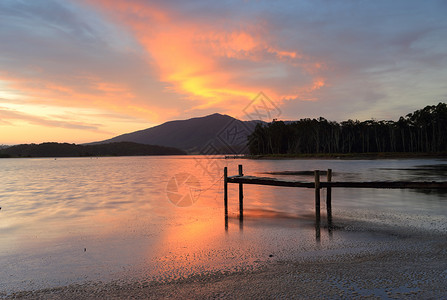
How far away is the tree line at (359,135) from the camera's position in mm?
125438

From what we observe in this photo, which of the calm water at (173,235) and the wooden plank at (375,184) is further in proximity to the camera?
the wooden plank at (375,184)

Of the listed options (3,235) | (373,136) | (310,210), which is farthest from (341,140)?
(3,235)

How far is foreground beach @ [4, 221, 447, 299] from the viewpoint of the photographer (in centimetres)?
680

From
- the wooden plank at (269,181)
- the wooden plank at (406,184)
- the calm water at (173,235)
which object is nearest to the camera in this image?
the calm water at (173,235)

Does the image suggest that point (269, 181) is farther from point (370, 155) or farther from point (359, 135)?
point (359, 135)

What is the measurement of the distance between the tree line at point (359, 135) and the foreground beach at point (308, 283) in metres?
133

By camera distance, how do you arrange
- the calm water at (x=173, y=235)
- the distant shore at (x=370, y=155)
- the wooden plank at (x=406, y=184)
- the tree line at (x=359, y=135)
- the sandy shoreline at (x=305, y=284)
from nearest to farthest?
the sandy shoreline at (x=305, y=284)
the calm water at (x=173, y=235)
the wooden plank at (x=406, y=184)
the distant shore at (x=370, y=155)
the tree line at (x=359, y=135)

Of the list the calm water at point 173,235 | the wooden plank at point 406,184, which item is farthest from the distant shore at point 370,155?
the wooden plank at point 406,184

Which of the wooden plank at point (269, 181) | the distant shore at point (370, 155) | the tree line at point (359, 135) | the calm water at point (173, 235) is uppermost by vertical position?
the tree line at point (359, 135)

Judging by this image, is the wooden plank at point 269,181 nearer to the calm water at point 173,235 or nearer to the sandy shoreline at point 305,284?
the calm water at point 173,235

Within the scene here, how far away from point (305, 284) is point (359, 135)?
157 metres

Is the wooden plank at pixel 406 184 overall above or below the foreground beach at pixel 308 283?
above

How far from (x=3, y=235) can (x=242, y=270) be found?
36.0ft

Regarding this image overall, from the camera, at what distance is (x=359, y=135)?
152 metres
